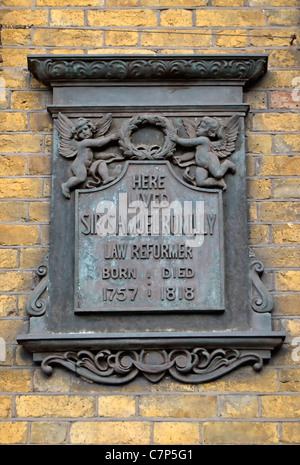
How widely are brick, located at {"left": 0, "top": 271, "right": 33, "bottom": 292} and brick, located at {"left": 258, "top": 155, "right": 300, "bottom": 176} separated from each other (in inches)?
61.6

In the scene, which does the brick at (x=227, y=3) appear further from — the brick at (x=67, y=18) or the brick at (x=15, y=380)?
the brick at (x=15, y=380)

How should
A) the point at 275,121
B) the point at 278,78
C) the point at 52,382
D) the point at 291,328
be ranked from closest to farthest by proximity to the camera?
the point at 52,382 < the point at 291,328 < the point at 275,121 < the point at 278,78

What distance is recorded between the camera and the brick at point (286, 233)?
6.05 metres

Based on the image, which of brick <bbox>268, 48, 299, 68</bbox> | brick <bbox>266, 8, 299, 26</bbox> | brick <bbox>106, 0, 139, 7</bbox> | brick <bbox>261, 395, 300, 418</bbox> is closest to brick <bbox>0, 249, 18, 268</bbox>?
brick <bbox>261, 395, 300, 418</bbox>

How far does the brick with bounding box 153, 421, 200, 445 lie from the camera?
5.62 m

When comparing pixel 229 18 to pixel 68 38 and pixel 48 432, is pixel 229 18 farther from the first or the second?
pixel 48 432

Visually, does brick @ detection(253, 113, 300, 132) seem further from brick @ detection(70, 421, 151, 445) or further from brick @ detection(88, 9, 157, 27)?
brick @ detection(70, 421, 151, 445)

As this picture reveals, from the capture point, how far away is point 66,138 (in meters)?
6.18

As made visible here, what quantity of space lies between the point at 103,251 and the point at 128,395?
865 mm

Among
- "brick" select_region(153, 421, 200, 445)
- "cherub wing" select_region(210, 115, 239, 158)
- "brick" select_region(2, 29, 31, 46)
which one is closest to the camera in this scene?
"brick" select_region(153, 421, 200, 445)

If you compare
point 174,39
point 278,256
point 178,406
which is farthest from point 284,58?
point 178,406

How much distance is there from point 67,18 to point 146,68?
684 mm

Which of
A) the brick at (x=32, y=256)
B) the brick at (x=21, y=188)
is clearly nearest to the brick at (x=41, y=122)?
the brick at (x=21, y=188)

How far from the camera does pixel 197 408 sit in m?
5.68
